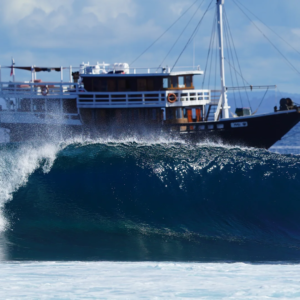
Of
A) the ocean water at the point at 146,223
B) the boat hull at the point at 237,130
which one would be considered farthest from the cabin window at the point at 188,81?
the ocean water at the point at 146,223

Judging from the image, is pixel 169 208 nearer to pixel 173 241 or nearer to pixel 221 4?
pixel 173 241

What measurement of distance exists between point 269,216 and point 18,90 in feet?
70.4

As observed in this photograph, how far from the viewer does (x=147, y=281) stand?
819 cm

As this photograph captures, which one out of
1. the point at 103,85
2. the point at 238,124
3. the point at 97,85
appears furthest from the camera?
the point at 97,85

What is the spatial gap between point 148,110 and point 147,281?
21.0m

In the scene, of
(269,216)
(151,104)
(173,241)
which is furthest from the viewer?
(151,104)

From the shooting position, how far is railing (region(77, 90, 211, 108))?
2834 cm

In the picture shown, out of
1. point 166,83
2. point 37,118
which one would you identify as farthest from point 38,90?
point 166,83

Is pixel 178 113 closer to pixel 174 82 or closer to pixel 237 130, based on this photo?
pixel 174 82

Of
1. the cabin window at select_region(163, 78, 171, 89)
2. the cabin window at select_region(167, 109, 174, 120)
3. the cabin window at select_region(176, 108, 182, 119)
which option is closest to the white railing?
the cabin window at select_region(167, 109, 174, 120)

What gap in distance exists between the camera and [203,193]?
17.0 metres

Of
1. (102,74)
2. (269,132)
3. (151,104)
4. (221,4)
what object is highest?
(221,4)

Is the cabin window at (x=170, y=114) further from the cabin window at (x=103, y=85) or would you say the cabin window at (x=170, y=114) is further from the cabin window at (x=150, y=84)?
the cabin window at (x=103, y=85)

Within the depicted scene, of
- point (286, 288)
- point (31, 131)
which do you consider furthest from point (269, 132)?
point (286, 288)
